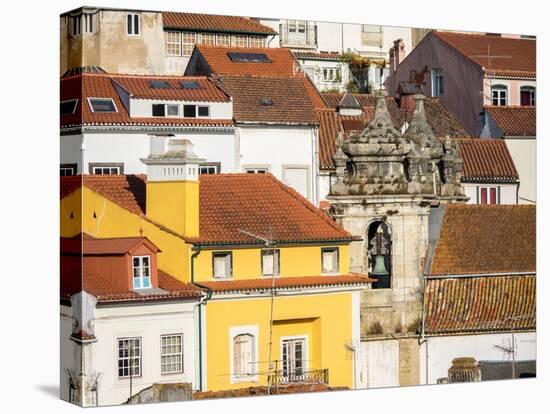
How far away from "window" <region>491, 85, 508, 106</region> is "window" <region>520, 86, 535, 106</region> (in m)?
0.20

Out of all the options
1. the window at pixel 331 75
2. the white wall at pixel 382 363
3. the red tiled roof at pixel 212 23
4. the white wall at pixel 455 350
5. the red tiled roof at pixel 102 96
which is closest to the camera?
the red tiled roof at pixel 102 96

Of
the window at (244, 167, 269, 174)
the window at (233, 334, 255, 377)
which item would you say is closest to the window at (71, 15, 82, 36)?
the window at (244, 167, 269, 174)

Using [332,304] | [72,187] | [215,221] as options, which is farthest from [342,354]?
[72,187]

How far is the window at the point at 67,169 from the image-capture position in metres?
20.0

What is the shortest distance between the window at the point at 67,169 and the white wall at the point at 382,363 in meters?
4.12

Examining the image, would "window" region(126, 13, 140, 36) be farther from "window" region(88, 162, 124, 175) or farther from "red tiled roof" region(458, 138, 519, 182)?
"red tiled roof" region(458, 138, 519, 182)

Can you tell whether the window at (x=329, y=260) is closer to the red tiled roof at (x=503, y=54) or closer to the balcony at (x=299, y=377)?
the balcony at (x=299, y=377)

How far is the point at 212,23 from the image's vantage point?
21.2 metres

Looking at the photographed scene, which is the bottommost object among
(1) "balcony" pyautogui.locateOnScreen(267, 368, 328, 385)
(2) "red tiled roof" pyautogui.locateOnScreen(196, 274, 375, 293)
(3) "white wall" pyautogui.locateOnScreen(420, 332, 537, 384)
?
(1) "balcony" pyautogui.locateOnScreen(267, 368, 328, 385)

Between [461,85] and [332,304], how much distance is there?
11.6 feet

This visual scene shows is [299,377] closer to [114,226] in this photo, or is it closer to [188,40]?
[114,226]

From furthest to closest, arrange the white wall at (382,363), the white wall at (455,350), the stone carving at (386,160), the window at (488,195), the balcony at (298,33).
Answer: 1. the window at (488,195)
2. the white wall at (455,350)
3. the stone carving at (386,160)
4. the white wall at (382,363)
5. the balcony at (298,33)

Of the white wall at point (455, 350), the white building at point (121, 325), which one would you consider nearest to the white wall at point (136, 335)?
the white building at point (121, 325)

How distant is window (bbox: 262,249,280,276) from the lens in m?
21.0
